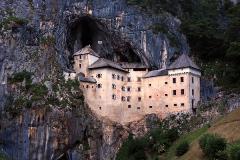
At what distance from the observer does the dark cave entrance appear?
103 metres

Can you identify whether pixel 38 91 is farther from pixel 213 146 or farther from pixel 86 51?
pixel 213 146

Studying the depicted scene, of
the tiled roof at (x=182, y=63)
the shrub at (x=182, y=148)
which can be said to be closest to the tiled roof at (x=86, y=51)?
the tiled roof at (x=182, y=63)

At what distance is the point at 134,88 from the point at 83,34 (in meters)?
17.2

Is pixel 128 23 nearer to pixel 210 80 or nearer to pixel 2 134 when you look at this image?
pixel 210 80

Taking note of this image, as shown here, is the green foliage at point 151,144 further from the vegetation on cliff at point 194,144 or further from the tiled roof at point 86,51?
the tiled roof at point 86,51

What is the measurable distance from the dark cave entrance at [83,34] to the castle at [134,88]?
6.43 metres

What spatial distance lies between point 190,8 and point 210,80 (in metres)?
23.9

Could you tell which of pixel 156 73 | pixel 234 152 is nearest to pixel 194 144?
pixel 234 152

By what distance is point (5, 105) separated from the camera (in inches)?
3590

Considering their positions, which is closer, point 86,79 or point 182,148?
point 182,148

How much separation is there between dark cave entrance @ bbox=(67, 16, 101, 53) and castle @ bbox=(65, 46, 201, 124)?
6.43 metres

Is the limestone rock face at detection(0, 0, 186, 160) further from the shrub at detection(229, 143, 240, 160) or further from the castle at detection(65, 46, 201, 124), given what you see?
the shrub at detection(229, 143, 240, 160)

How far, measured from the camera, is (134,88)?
3826 inches

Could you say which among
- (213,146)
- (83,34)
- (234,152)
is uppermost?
(83,34)
